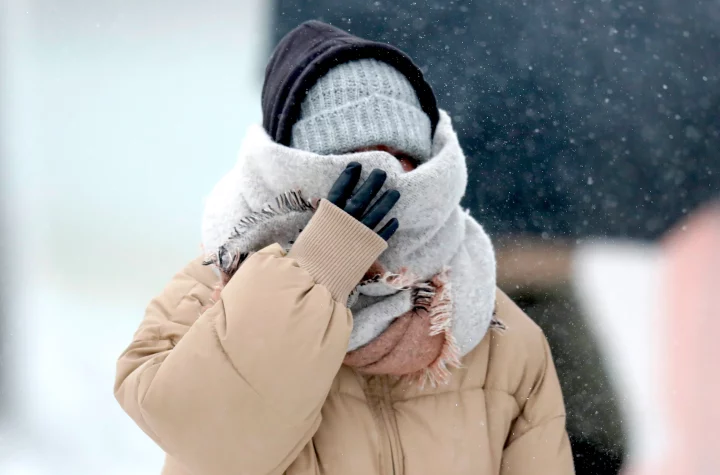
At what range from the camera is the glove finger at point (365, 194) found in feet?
2.54

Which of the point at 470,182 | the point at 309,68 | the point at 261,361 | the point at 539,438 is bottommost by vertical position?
the point at 539,438

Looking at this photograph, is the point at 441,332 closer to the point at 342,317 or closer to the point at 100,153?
the point at 342,317

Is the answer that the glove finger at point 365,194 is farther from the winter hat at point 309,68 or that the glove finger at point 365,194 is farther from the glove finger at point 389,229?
the winter hat at point 309,68

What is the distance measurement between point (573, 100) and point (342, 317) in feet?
2.74

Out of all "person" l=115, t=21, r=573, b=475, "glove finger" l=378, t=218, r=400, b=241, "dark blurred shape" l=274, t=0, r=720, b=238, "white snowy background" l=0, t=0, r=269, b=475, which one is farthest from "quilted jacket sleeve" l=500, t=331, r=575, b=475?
"white snowy background" l=0, t=0, r=269, b=475

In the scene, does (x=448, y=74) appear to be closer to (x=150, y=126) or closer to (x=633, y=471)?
(x=150, y=126)


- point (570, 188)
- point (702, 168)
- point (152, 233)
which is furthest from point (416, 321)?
point (152, 233)

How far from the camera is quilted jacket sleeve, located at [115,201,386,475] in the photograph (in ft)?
2.37

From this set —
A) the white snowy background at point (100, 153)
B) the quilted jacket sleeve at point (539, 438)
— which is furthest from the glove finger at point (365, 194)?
the white snowy background at point (100, 153)

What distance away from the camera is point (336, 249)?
0.76m

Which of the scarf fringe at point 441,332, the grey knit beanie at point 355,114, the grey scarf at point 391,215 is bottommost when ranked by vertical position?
the scarf fringe at point 441,332

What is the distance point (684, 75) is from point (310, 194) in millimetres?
861

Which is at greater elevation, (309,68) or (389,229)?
(309,68)

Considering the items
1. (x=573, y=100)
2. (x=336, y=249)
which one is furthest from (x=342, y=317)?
(x=573, y=100)
